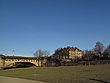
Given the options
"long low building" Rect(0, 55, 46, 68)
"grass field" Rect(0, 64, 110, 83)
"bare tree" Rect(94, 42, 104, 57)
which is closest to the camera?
"grass field" Rect(0, 64, 110, 83)

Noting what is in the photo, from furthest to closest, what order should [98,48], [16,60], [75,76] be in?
[98,48]
[16,60]
[75,76]

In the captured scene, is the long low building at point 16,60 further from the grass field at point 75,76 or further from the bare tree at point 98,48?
the grass field at point 75,76

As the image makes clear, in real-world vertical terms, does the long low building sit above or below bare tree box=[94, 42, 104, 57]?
below

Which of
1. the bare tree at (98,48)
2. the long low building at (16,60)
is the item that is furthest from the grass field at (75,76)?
the bare tree at (98,48)

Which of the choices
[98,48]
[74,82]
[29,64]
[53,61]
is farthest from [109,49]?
[74,82]

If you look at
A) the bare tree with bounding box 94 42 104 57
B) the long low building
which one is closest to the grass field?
the long low building

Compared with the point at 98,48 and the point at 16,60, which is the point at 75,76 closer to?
the point at 16,60

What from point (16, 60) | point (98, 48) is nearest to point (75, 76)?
point (16, 60)

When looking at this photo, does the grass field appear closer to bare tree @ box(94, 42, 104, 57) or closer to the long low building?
the long low building

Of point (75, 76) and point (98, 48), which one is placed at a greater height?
point (98, 48)

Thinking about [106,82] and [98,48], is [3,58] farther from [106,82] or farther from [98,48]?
[106,82]

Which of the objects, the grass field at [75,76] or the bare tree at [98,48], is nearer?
the grass field at [75,76]

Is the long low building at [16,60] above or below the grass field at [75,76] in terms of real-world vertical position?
above

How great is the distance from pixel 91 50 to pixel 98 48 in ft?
48.7
